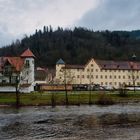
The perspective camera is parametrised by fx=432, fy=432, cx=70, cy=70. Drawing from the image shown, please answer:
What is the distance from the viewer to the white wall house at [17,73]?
12888 centimetres

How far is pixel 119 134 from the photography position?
141ft

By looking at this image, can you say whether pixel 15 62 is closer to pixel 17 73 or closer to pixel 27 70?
pixel 27 70

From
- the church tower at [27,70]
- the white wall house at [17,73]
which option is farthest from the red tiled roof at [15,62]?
the church tower at [27,70]

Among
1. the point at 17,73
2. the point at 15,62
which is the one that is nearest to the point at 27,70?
the point at 15,62

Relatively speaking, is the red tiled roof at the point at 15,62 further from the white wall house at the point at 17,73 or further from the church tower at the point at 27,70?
the church tower at the point at 27,70

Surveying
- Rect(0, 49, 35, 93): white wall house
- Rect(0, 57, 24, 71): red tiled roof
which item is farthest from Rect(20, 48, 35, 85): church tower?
Rect(0, 57, 24, 71): red tiled roof

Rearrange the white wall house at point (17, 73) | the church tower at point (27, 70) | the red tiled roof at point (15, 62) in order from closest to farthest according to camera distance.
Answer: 1. the white wall house at point (17, 73)
2. the church tower at point (27, 70)
3. the red tiled roof at point (15, 62)

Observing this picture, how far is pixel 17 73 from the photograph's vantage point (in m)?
136

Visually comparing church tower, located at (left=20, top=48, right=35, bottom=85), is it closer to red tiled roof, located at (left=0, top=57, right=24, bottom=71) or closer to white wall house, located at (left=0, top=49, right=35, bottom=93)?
white wall house, located at (left=0, top=49, right=35, bottom=93)

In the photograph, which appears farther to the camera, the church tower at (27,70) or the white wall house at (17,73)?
the church tower at (27,70)

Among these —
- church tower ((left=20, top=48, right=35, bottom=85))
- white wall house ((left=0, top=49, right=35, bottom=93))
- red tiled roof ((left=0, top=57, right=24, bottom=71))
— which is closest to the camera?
white wall house ((left=0, top=49, right=35, bottom=93))

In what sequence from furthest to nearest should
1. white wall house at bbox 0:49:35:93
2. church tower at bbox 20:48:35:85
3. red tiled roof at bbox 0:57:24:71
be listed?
red tiled roof at bbox 0:57:24:71 < church tower at bbox 20:48:35:85 < white wall house at bbox 0:49:35:93

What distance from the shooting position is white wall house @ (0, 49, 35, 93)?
423 ft

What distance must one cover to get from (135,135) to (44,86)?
11216 cm
